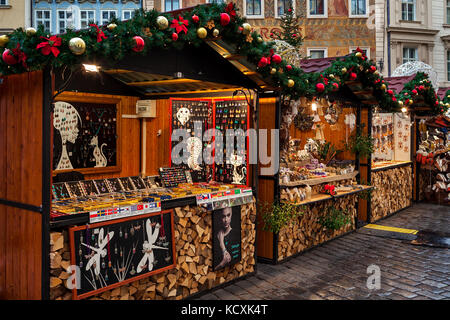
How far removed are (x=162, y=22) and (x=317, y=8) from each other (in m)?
19.9

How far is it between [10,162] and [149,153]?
11.1ft

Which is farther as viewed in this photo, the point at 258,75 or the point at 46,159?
the point at 258,75

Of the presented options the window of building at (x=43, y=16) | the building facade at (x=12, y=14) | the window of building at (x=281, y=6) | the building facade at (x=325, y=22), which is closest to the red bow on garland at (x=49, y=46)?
the building facade at (x=325, y=22)

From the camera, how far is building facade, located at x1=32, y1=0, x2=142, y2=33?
2270 cm

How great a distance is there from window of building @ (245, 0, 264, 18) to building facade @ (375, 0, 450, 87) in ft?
19.9

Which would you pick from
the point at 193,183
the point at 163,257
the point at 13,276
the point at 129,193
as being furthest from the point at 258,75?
the point at 13,276

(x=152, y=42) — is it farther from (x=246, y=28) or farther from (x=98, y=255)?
(x=98, y=255)

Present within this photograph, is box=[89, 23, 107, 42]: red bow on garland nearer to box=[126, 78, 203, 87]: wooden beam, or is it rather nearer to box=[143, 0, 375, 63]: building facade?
box=[126, 78, 203, 87]: wooden beam

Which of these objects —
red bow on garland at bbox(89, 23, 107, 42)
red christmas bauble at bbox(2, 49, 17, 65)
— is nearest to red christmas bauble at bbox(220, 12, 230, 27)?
red bow on garland at bbox(89, 23, 107, 42)

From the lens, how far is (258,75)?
5.39m

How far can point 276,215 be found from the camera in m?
6.02

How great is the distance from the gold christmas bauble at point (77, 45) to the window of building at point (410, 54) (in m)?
22.9
